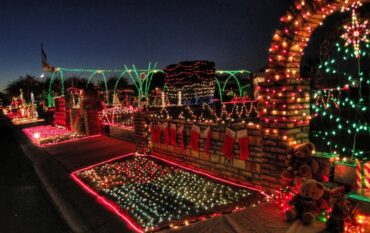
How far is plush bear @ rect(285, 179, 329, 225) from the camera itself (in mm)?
3984

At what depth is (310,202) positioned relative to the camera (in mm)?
4051

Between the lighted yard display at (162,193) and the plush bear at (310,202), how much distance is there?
104 cm

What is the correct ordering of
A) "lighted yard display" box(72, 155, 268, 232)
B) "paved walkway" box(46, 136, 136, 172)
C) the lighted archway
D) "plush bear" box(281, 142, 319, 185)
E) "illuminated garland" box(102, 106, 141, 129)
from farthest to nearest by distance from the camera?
"illuminated garland" box(102, 106, 141, 129)
"paved walkway" box(46, 136, 136, 172)
the lighted archway
"lighted yard display" box(72, 155, 268, 232)
"plush bear" box(281, 142, 319, 185)

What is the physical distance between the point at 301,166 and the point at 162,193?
2.70 meters

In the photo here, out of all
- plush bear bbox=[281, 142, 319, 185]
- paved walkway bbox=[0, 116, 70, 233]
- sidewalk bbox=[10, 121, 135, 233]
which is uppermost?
plush bear bbox=[281, 142, 319, 185]

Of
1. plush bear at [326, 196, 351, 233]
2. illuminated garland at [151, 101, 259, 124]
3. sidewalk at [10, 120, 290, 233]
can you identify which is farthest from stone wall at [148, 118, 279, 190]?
plush bear at [326, 196, 351, 233]

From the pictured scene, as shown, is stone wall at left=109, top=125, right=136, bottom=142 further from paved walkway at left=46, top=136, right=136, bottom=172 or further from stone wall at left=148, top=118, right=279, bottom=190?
stone wall at left=148, top=118, right=279, bottom=190

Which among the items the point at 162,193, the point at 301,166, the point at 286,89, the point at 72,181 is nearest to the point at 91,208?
the point at 162,193

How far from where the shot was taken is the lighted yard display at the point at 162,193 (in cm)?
496

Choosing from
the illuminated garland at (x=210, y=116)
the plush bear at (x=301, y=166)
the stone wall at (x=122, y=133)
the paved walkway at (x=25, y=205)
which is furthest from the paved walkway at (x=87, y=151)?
the plush bear at (x=301, y=166)

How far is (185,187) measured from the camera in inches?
249

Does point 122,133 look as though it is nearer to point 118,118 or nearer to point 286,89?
point 118,118

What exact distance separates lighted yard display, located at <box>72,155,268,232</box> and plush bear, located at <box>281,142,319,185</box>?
2.65 ft

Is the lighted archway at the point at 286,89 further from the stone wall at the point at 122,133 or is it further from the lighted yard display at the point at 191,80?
the lighted yard display at the point at 191,80
